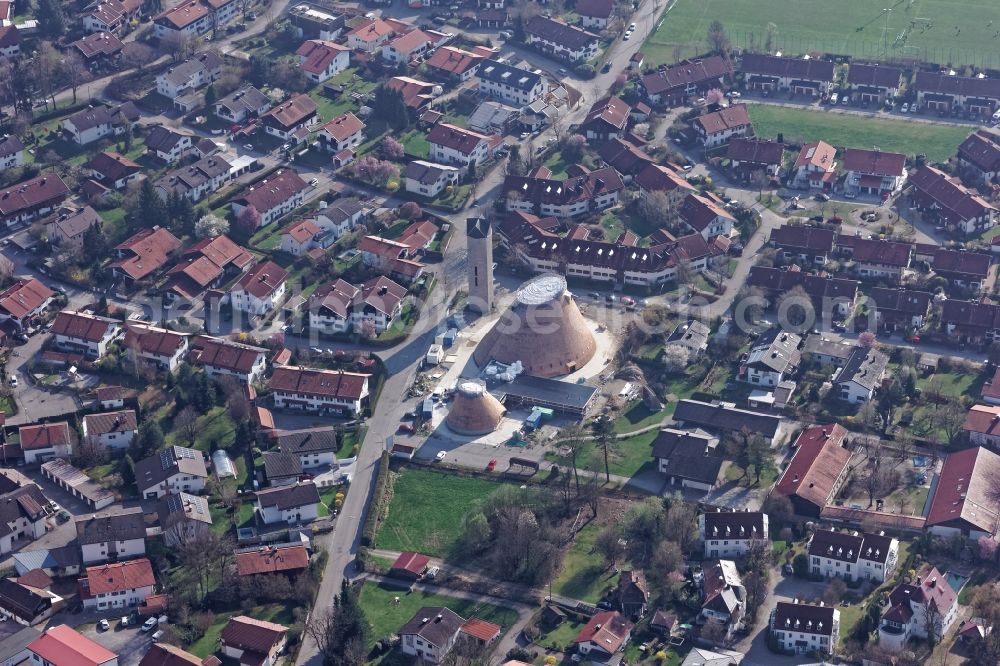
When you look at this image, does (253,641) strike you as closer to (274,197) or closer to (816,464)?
(816,464)

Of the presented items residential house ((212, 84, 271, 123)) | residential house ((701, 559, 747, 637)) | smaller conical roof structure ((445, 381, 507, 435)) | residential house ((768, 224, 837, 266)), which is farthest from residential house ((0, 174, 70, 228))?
residential house ((701, 559, 747, 637))

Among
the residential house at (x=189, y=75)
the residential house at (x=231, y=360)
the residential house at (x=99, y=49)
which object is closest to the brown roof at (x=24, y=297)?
the residential house at (x=231, y=360)

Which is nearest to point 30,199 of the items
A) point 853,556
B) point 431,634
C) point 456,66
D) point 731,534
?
point 456,66

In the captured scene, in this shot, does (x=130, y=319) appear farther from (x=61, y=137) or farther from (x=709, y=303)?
(x=709, y=303)

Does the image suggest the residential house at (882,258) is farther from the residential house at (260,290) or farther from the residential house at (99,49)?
the residential house at (99,49)

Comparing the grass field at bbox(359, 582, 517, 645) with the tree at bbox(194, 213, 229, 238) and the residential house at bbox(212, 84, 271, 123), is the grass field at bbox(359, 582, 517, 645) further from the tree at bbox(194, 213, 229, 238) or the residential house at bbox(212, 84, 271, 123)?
the residential house at bbox(212, 84, 271, 123)

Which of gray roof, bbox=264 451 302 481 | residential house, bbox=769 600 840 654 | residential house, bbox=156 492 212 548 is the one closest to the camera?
residential house, bbox=769 600 840 654

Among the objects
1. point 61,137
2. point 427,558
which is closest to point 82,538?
point 427,558
